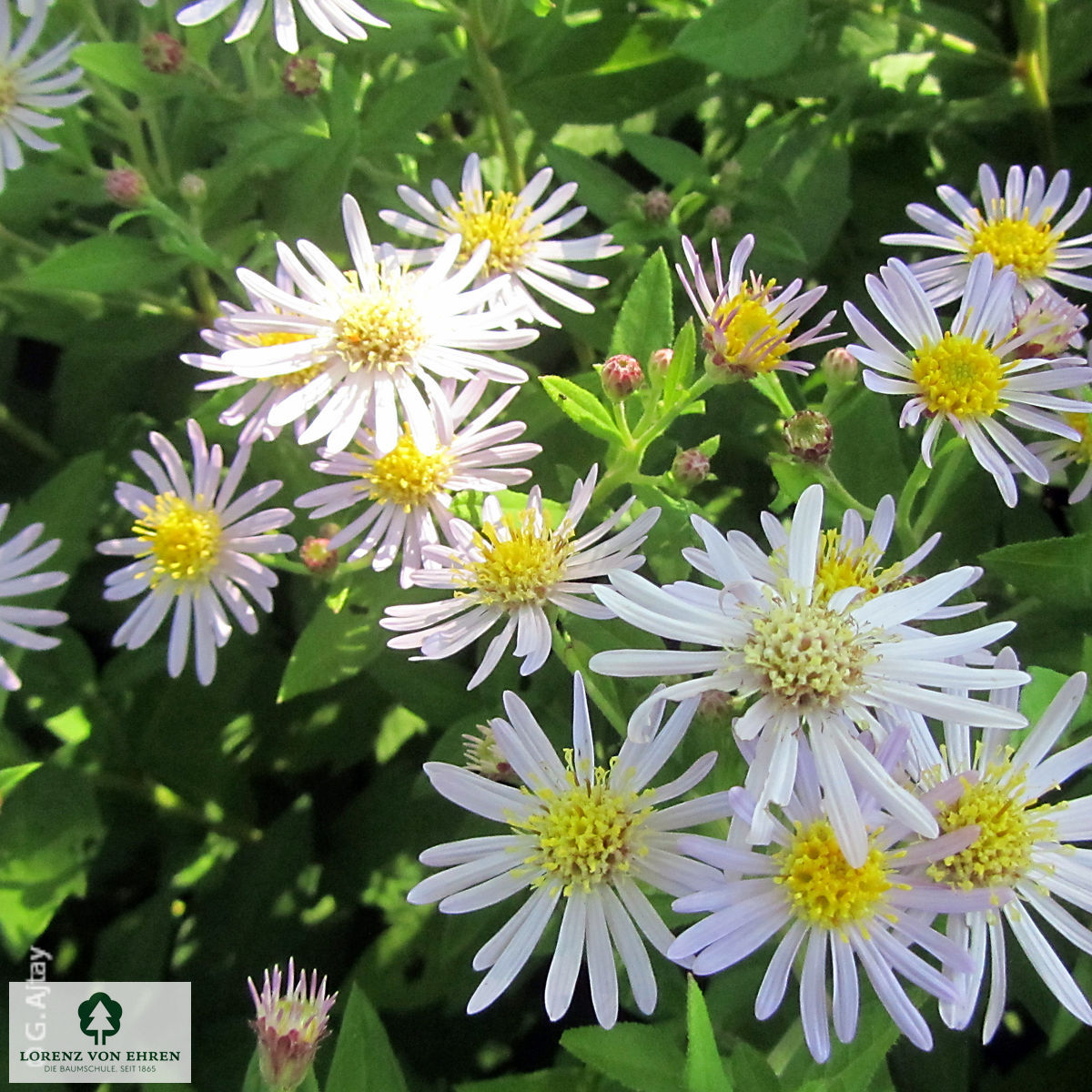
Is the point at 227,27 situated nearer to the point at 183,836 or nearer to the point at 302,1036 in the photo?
the point at 183,836

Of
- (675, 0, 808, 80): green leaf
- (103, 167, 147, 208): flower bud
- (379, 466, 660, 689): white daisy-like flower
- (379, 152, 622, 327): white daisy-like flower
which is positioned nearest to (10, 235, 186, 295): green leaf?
(103, 167, 147, 208): flower bud

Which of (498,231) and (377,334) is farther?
(498,231)

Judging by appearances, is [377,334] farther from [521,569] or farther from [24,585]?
[24,585]

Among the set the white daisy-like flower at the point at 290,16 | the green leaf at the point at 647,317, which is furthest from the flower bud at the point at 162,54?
the green leaf at the point at 647,317

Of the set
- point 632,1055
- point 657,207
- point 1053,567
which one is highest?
point 657,207

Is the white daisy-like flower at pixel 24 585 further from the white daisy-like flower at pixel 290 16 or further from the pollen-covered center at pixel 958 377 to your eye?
the pollen-covered center at pixel 958 377

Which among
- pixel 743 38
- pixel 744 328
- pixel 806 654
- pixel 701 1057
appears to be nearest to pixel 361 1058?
pixel 701 1057
